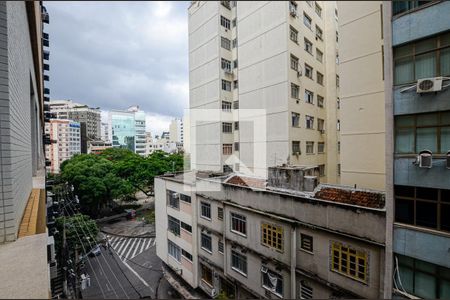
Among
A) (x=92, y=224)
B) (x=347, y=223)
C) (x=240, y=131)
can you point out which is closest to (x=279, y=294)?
(x=347, y=223)

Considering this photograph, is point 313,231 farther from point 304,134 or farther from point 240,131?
point 240,131

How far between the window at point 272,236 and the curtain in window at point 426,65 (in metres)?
4.93

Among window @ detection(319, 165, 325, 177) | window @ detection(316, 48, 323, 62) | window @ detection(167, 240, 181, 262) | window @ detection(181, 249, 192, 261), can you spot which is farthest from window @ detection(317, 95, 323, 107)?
window @ detection(167, 240, 181, 262)

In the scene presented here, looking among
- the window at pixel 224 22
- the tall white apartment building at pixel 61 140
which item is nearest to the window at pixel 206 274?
the window at pixel 224 22

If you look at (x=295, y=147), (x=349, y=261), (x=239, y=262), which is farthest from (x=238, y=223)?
(x=295, y=147)

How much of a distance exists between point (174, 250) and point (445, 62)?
Result: 473 inches

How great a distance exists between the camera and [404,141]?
4.75 m

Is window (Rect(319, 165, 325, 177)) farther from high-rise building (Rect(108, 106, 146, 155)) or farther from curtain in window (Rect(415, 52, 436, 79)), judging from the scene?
high-rise building (Rect(108, 106, 146, 155))

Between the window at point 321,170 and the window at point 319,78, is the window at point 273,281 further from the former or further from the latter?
the window at point 319,78

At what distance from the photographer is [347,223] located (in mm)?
5508

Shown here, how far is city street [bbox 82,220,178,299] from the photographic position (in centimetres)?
1179

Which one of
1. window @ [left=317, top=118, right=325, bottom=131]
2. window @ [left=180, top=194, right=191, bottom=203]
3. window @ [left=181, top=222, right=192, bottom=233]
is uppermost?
window @ [left=317, top=118, right=325, bottom=131]

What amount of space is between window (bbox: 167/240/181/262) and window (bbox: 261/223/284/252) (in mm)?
5644

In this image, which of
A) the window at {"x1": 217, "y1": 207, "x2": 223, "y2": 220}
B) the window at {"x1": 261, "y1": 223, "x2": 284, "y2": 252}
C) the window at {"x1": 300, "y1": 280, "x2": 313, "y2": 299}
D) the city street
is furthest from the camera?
the city street
